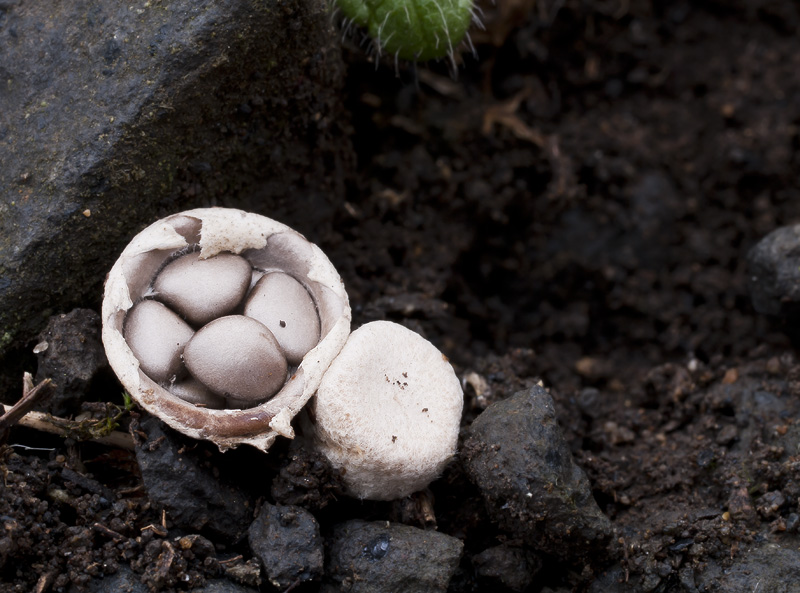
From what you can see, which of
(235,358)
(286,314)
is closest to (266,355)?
(235,358)

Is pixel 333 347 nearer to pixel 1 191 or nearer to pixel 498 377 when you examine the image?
pixel 498 377

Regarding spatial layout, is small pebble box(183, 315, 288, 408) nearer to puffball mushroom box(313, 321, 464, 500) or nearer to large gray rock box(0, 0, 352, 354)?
puffball mushroom box(313, 321, 464, 500)

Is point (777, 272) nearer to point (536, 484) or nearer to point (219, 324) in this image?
point (536, 484)

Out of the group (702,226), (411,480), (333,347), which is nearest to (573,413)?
(411,480)

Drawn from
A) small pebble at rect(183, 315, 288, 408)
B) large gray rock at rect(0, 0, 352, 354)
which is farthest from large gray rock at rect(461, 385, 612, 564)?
large gray rock at rect(0, 0, 352, 354)

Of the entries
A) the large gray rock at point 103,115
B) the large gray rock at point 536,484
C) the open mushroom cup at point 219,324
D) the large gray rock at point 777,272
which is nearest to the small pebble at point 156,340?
the open mushroom cup at point 219,324

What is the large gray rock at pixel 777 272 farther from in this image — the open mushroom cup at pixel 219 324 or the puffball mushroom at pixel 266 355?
the open mushroom cup at pixel 219 324
